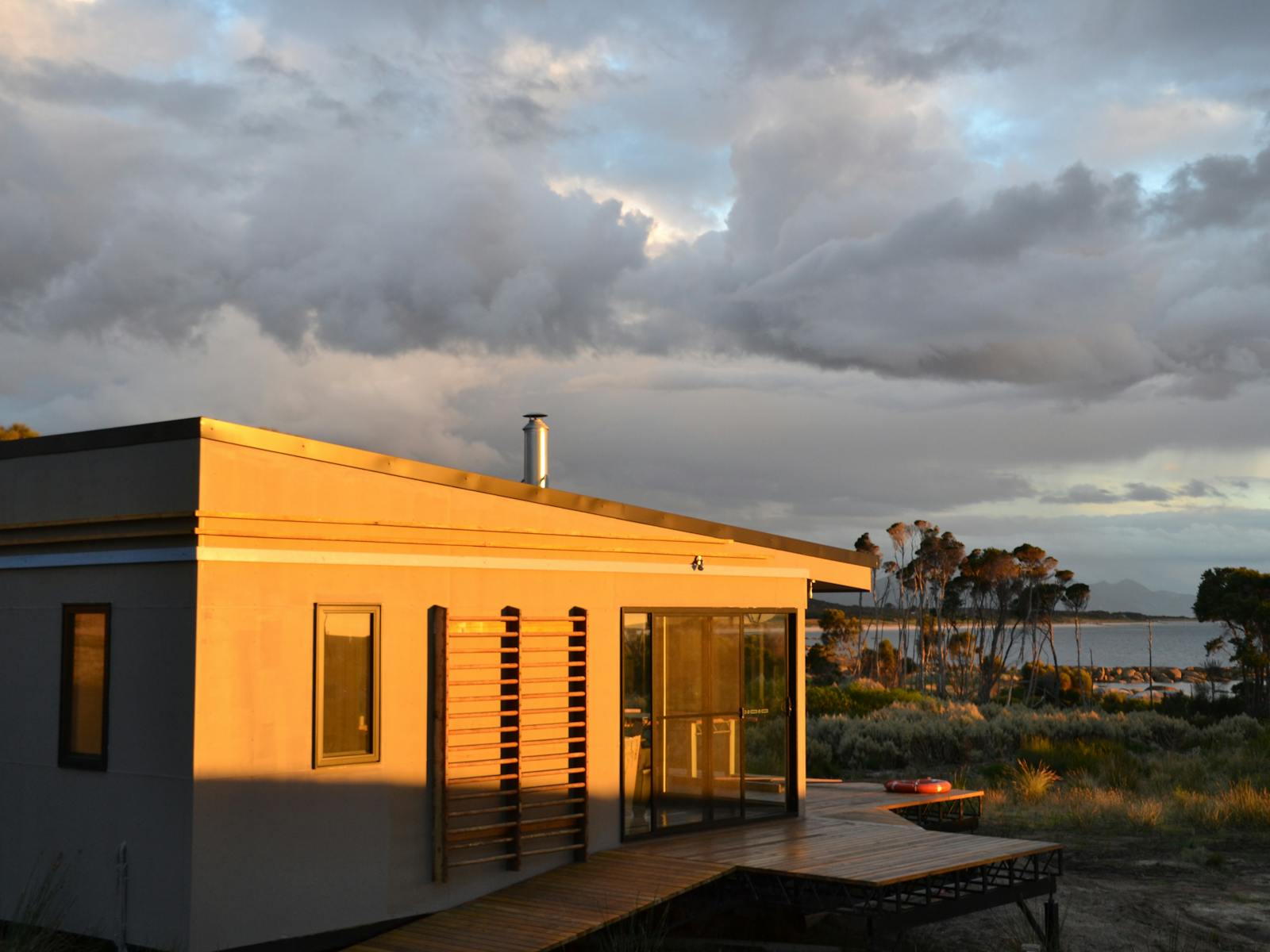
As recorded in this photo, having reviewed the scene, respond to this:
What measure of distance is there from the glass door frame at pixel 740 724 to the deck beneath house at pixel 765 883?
12cm

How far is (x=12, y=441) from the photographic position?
8.77m

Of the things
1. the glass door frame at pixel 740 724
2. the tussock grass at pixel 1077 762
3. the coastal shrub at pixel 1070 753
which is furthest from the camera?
the coastal shrub at pixel 1070 753

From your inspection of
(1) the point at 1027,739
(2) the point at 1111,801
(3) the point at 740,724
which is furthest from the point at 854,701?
(3) the point at 740,724

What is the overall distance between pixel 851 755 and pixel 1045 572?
907 inches

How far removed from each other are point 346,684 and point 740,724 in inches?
162

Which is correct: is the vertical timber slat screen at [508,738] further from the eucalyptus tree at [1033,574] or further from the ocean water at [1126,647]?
the ocean water at [1126,647]

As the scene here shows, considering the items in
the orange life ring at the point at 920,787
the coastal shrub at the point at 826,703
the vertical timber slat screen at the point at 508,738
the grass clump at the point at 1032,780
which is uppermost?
the vertical timber slat screen at the point at 508,738

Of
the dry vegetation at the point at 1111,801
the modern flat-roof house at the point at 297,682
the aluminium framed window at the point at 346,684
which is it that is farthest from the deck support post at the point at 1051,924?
the aluminium framed window at the point at 346,684

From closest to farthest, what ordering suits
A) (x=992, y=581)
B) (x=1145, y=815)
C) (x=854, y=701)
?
(x=1145, y=815)
(x=854, y=701)
(x=992, y=581)

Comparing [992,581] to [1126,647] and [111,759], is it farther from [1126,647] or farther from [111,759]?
[1126,647]

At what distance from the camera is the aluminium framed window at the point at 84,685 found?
8164 millimetres

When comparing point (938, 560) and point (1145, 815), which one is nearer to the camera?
point (1145, 815)

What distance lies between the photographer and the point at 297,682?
812 centimetres

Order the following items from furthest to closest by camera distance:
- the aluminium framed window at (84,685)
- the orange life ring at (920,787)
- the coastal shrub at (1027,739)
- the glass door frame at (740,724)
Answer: the coastal shrub at (1027,739) < the orange life ring at (920,787) < the glass door frame at (740,724) < the aluminium framed window at (84,685)
